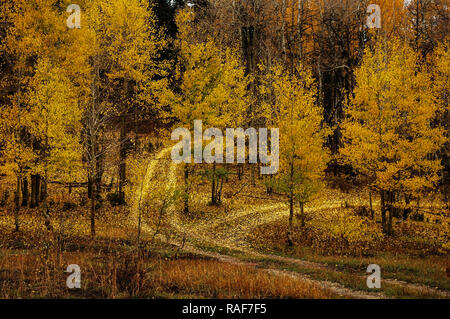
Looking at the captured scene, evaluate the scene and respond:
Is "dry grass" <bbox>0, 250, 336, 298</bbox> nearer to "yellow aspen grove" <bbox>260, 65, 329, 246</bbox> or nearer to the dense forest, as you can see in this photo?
the dense forest

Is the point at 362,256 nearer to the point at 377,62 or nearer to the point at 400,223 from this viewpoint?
the point at 400,223

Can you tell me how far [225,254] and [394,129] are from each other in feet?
41.0

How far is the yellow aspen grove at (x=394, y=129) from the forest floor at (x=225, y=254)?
332 centimetres

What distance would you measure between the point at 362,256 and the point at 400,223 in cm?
912

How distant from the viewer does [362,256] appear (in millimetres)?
16562

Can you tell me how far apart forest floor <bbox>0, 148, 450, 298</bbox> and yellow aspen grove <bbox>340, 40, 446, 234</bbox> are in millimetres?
3321

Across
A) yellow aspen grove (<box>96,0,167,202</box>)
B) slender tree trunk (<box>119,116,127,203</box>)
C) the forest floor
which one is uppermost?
yellow aspen grove (<box>96,0,167,202</box>)

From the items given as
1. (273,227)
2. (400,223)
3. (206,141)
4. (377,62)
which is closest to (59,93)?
(206,141)

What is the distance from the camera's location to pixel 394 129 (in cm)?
1961

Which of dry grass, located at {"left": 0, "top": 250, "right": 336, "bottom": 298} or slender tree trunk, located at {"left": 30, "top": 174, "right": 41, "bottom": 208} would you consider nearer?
dry grass, located at {"left": 0, "top": 250, "right": 336, "bottom": 298}

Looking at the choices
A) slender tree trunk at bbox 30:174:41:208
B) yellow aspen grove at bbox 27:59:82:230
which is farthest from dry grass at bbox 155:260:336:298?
slender tree trunk at bbox 30:174:41:208

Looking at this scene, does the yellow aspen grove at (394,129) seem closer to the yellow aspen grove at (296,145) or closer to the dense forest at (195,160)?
the dense forest at (195,160)

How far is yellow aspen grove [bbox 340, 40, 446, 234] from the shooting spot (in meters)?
19.1

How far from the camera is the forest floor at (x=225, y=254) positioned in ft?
A: 27.1
